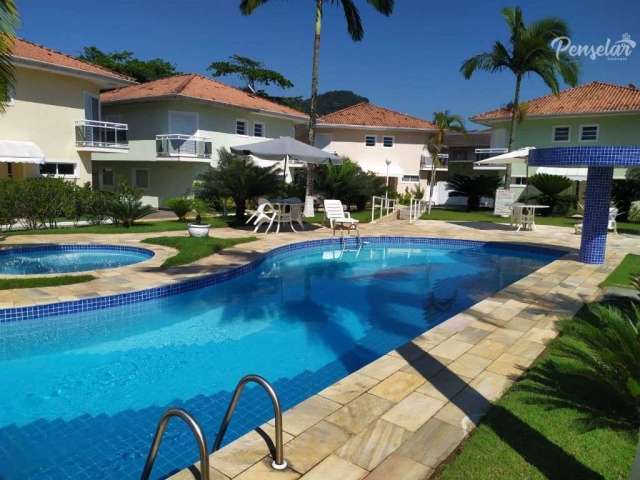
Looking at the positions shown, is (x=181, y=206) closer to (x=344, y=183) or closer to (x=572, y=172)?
(x=344, y=183)

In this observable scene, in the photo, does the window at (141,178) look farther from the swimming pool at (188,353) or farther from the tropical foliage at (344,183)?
the swimming pool at (188,353)

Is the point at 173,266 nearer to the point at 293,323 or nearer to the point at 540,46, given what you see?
the point at 293,323

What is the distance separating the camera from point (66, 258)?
1168cm

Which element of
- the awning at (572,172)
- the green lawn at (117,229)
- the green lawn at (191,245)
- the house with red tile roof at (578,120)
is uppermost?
the house with red tile roof at (578,120)

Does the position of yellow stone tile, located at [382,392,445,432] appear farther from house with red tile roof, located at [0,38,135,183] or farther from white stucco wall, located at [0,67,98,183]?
white stucco wall, located at [0,67,98,183]

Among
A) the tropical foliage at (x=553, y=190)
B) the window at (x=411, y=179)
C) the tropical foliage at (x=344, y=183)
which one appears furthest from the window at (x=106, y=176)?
the tropical foliage at (x=553, y=190)

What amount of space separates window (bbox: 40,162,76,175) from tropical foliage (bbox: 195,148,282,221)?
6.57 m

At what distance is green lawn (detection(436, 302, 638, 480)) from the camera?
3160 millimetres

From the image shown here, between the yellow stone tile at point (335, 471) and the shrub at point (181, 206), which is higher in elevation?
the shrub at point (181, 206)

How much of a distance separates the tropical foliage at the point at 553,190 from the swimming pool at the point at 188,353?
1594 cm

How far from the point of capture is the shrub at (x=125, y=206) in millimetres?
15664

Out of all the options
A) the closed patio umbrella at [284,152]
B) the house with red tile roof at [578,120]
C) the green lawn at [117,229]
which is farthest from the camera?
the house with red tile roof at [578,120]

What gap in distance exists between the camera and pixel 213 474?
10.2 feet

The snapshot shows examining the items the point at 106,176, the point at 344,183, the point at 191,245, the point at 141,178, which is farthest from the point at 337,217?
the point at 106,176
